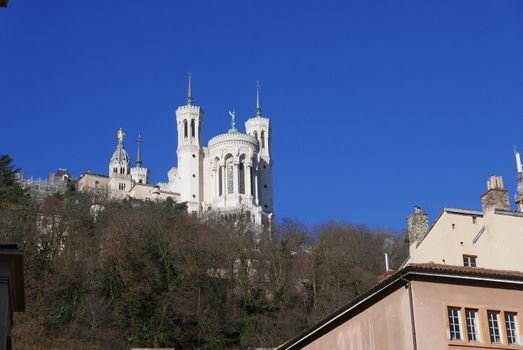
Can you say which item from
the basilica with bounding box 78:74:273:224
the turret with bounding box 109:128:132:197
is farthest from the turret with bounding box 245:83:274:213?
the turret with bounding box 109:128:132:197

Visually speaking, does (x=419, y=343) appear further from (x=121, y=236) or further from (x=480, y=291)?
(x=121, y=236)

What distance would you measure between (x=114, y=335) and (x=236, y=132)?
82.3 metres

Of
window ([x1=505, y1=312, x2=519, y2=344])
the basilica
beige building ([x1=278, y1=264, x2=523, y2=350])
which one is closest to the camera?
beige building ([x1=278, y1=264, x2=523, y2=350])

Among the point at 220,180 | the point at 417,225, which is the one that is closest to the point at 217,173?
the point at 220,180

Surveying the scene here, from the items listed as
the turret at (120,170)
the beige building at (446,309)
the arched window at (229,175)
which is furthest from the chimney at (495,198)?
the turret at (120,170)

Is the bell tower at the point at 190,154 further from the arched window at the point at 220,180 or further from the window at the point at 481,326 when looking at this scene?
the window at the point at 481,326

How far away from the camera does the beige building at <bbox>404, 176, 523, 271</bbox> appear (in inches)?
1237

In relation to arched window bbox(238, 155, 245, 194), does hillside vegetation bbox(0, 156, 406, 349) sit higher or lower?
lower

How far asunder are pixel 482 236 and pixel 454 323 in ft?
30.4

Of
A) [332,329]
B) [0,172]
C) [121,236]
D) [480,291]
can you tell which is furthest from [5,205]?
[480,291]

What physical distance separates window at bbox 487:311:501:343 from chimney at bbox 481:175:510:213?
839 cm

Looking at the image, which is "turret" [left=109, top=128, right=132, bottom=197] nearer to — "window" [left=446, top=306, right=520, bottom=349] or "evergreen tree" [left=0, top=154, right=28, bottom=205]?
Answer: "evergreen tree" [left=0, top=154, right=28, bottom=205]

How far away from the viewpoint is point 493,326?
24.1m

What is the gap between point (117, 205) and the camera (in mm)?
88375
